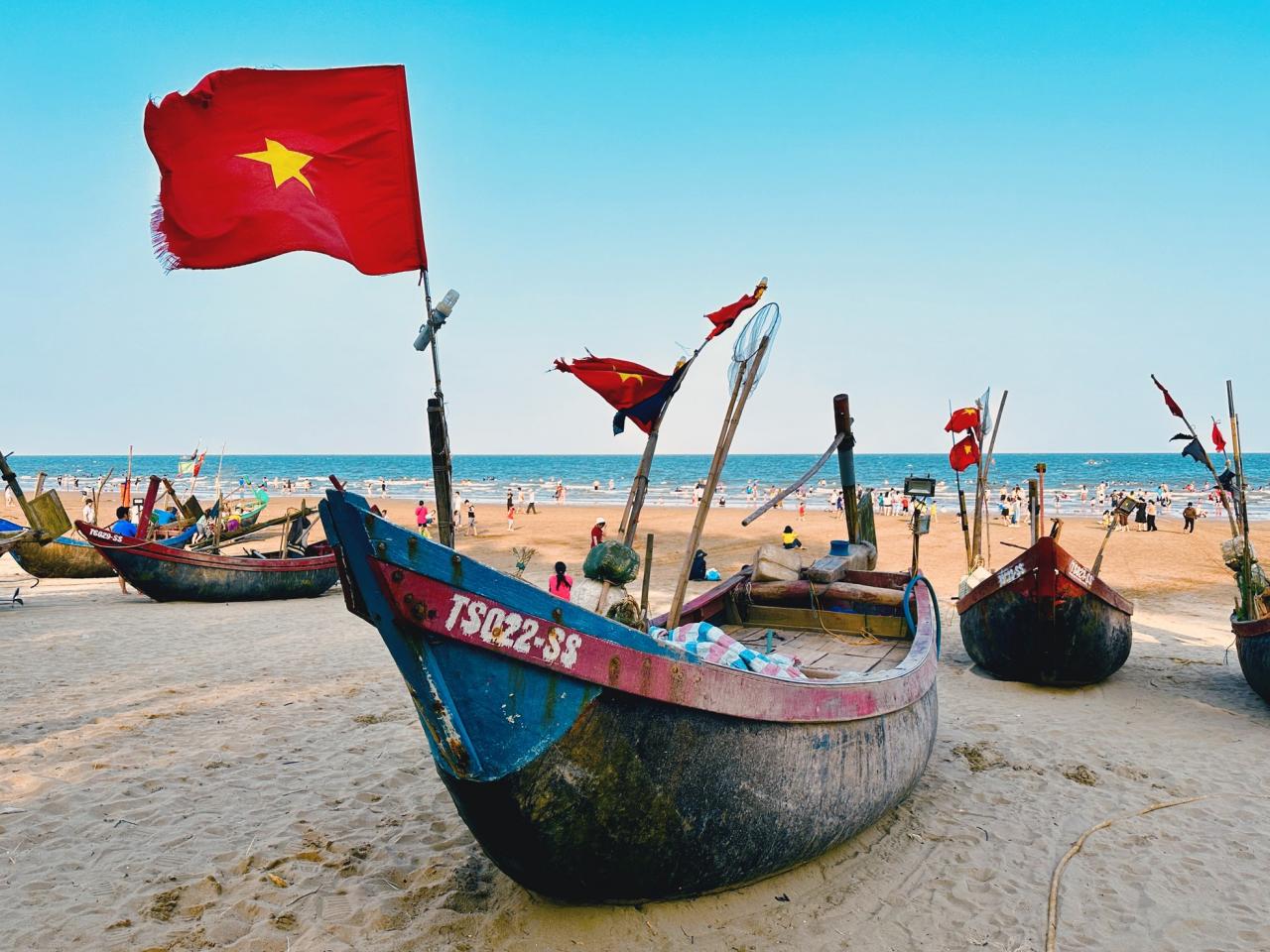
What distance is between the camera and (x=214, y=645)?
1102 cm

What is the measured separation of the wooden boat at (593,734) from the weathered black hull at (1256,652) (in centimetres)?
587

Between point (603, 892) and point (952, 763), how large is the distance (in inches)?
164

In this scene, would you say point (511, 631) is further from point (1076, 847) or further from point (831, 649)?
point (831, 649)

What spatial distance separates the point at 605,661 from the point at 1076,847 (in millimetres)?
3954

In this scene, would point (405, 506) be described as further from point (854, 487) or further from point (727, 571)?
point (854, 487)

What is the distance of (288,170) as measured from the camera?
13.4 ft

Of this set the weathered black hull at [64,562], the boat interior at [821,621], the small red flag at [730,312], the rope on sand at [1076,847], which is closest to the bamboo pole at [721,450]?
the small red flag at [730,312]

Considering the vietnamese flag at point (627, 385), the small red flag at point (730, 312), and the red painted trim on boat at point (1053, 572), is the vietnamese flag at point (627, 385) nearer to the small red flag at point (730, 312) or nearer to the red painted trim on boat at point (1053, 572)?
the small red flag at point (730, 312)

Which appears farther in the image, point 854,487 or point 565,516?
point 565,516

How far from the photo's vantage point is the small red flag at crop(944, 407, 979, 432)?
1413cm

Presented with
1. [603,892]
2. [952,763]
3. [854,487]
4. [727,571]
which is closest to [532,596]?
[603,892]

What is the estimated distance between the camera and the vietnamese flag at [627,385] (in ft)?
18.3

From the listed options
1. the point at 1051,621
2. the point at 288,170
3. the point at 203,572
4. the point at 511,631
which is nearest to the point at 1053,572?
the point at 1051,621

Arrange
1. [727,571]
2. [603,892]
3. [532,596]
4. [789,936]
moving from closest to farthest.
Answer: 1. [532,596]
2. [603,892]
3. [789,936]
4. [727,571]
